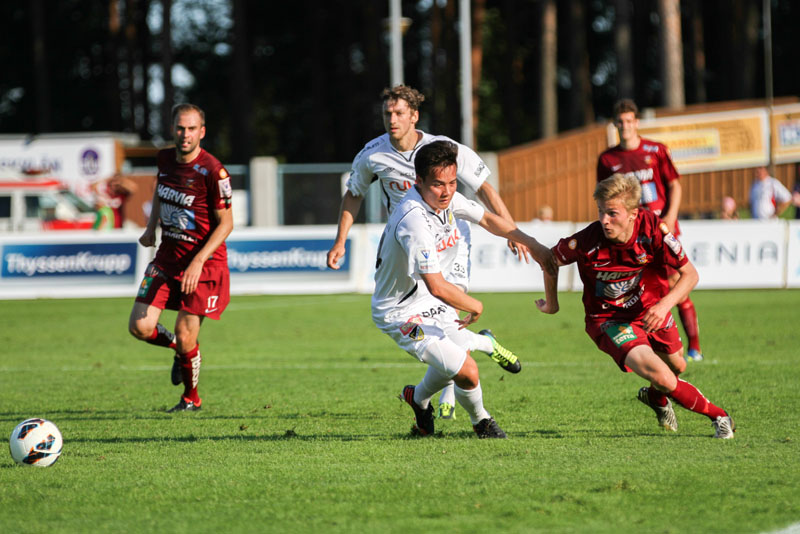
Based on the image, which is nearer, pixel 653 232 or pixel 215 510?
pixel 215 510

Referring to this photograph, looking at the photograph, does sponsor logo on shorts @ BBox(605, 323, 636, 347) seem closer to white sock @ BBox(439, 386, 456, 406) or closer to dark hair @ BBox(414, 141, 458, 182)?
dark hair @ BBox(414, 141, 458, 182)

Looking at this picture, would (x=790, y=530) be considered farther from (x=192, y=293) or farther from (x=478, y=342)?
(x=192, y=293)

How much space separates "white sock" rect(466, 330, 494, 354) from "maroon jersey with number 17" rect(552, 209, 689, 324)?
68 cm

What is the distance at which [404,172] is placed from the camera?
23.9ft

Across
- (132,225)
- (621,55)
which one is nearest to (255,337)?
(132,225)

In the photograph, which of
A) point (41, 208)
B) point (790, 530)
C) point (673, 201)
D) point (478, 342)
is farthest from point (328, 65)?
point (790, 530)

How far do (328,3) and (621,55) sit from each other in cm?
2039

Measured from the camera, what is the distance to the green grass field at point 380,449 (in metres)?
4.58

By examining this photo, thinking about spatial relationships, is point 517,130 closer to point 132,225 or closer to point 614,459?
point 132,225

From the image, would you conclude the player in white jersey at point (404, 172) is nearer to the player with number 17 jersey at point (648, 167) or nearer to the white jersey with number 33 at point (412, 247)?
the white jersey with number 33 at point (412, 247)

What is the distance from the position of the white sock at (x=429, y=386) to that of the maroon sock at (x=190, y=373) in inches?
84.4

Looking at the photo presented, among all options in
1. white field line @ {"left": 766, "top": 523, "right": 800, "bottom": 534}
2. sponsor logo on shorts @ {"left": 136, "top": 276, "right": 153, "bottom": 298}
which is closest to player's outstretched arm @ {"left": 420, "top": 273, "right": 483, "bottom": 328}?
white field line @ {"left": 766, "top": 523, "right": 800, "bottom": 534}

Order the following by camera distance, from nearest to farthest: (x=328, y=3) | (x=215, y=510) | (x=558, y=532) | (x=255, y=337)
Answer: (x=558, y=532), (x=215, y=510), (x=255, y=337), (x=328, y=3)

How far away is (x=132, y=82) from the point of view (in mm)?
45969
